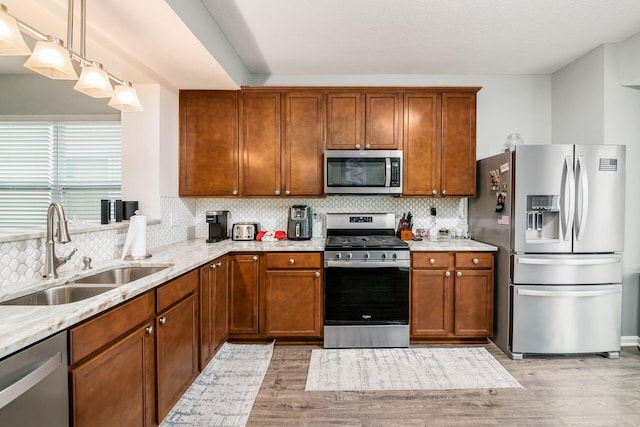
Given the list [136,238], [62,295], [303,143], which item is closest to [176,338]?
[62,295]

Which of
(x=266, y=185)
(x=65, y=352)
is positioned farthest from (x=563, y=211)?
(x=65, y=352)

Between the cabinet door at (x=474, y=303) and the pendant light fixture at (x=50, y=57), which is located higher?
the pendant light fixture at (x=50, y=57)

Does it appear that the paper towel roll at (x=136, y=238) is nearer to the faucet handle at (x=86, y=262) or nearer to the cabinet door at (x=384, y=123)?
the faucet handle at (x=86, y=262)

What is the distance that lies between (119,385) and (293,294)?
5.64 feet

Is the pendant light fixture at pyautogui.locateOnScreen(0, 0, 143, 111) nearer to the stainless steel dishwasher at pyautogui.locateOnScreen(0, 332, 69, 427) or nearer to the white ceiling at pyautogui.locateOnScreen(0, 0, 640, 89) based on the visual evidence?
the white ceiling at pyautogui.locateOnScreen(0, 0, 640, 89)

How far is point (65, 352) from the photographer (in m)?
1.19

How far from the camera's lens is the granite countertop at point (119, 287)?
1082 millimetres

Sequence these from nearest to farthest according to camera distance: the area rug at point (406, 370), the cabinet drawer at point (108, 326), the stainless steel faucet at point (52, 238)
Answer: the cabinet drawer at point (108, 326) → the stainless steel faucet at point (52, 238) → the area rug at point (406, 370)

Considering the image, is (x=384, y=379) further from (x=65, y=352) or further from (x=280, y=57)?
(x=280, y=57)

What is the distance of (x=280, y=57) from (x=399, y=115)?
1295mm

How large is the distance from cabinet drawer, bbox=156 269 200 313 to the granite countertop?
50 millimetres

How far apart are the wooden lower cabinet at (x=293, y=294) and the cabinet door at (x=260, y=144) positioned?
0.76 metres

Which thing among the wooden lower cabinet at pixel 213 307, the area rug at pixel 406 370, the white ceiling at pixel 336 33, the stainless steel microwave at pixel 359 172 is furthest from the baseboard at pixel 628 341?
the wooden lower cabinet at pixel 213 307

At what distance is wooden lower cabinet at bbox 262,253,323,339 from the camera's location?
3.08 metres
